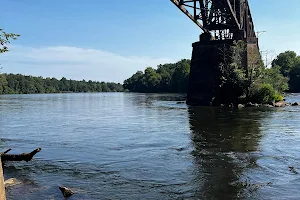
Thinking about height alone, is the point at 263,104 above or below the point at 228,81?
below

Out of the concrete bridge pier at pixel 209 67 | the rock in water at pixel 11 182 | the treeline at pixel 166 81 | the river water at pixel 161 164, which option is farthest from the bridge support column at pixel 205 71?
the treeline at pixel 166 81

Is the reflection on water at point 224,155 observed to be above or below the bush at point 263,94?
below

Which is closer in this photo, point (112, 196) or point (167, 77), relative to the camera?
point (112, 196)

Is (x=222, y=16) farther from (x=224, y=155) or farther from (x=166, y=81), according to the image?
(x=166, y=81)

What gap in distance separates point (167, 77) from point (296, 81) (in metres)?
57.2

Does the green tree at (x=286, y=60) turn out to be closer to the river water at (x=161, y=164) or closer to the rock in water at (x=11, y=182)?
the river water at (x=161, y=164)

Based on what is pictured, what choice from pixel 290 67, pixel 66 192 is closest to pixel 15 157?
pixel 66 192

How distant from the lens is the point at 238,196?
984cm

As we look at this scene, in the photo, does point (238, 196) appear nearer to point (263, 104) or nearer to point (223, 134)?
point (223, 134)

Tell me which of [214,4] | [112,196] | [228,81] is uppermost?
[214,4]

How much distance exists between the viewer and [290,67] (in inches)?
4515

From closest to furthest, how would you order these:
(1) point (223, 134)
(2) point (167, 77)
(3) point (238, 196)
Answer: (3) point (238, 196) < (1) point (223, 134) < (2) point (167, 77)

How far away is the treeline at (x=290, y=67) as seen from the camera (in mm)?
102312

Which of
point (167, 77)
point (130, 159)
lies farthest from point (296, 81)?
point (130, 159)
